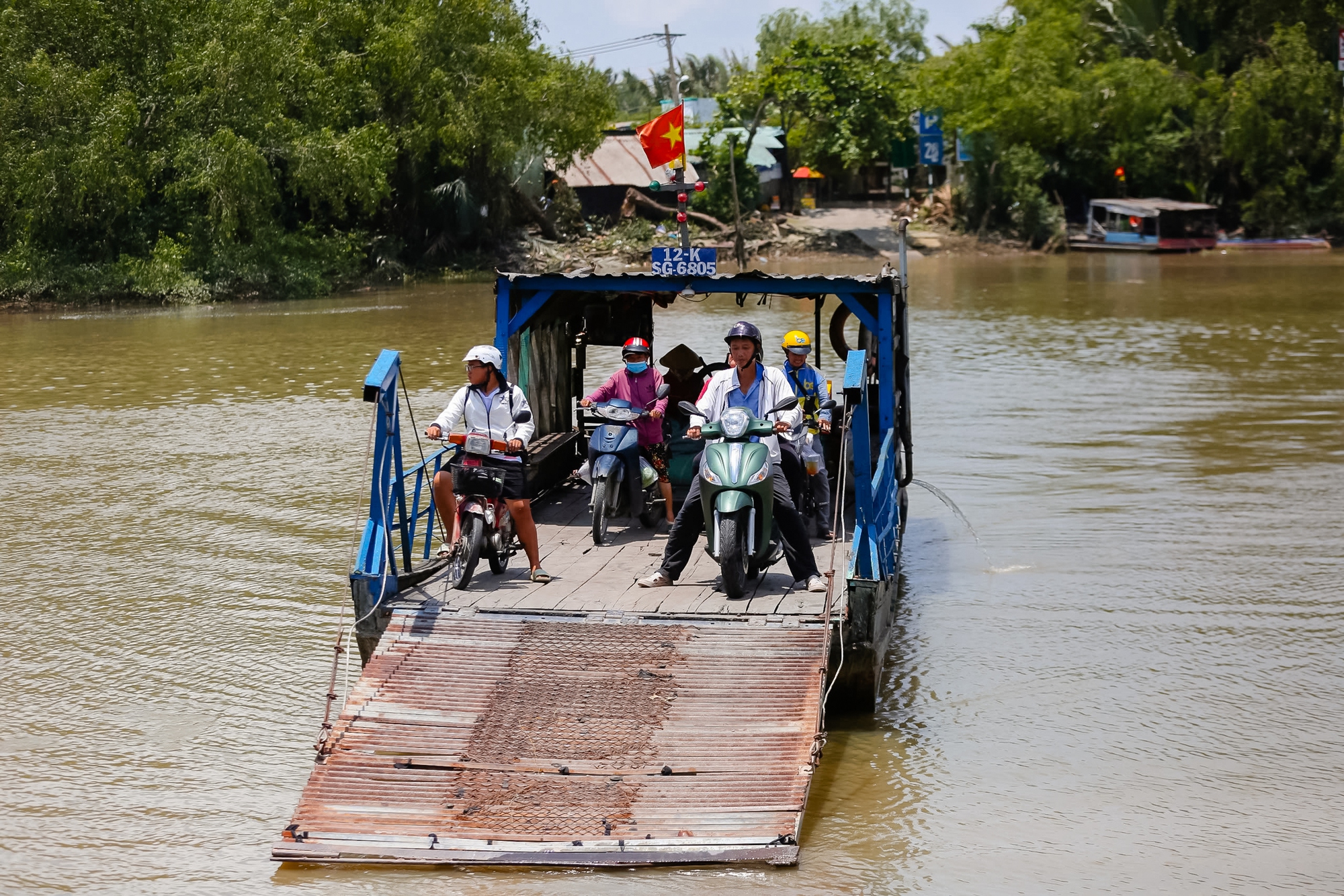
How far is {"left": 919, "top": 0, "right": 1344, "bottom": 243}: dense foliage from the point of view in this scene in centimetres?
4819

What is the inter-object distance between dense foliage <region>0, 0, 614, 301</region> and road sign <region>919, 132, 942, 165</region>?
66.5 ft

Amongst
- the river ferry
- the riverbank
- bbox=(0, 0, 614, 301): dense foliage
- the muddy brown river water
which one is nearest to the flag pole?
the river ferry

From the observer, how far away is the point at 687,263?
30.5 feet

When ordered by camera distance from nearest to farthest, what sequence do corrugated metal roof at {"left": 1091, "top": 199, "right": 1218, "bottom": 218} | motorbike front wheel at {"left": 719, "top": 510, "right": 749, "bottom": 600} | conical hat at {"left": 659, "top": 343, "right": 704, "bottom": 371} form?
motorbike front wheel at {"left": 719, "top": 510, "right": 749, "bottom": 600} → conical hat at {"left": 659, "top": 343, "right": 704, "bottom": 371} → corrugated metal roof at {"left": 1091, "top": 199, "right": 1218, "bottom": 218}

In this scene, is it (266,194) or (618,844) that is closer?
(618,844)

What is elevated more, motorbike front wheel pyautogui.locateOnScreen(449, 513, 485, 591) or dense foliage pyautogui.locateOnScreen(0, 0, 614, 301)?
dense foliage pyautogui.locateOnScreen(0, 0, 614, 301)

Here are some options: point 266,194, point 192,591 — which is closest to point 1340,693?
point 192,591

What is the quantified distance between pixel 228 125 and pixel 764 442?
2824 cm

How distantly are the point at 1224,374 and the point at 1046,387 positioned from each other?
9.22ft

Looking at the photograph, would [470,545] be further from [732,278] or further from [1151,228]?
[1151,228]

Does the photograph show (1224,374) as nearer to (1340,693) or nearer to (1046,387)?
(1046,387)

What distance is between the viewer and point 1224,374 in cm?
2036

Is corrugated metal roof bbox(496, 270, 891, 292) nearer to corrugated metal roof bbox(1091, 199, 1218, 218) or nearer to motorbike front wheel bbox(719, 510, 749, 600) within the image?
motorbike front wheel bbox(719, 510, 749, 600)

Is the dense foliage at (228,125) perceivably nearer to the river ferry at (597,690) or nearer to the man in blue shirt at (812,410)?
the man in blue shirt at (812,410)
